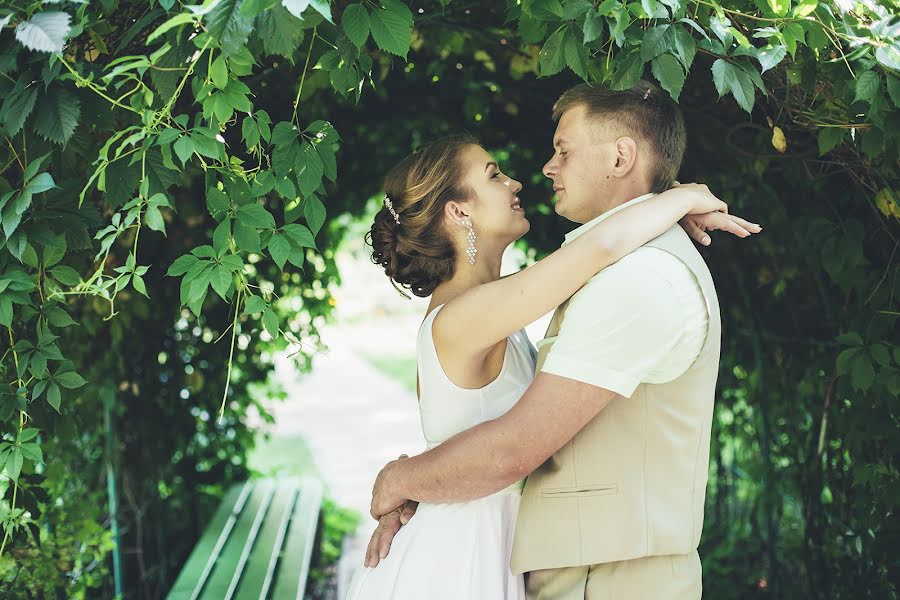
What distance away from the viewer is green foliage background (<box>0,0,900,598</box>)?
70.8 inches

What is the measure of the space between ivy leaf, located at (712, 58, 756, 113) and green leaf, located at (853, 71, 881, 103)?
0.82ft

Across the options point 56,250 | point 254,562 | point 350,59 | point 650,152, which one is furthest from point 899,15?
point 254,562

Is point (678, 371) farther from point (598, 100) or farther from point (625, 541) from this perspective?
point (598, 100)

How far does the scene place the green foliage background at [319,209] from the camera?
1.80 m

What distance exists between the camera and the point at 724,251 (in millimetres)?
4016

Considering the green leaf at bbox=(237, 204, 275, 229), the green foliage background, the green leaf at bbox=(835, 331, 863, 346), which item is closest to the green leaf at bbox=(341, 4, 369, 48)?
the green foliage background

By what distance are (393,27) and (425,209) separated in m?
0.76

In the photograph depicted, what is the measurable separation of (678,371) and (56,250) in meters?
1.37

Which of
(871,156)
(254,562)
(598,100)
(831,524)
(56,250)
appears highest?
(56,250)

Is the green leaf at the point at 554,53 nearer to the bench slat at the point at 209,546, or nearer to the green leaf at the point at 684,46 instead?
the green leaf at the point at 684,46

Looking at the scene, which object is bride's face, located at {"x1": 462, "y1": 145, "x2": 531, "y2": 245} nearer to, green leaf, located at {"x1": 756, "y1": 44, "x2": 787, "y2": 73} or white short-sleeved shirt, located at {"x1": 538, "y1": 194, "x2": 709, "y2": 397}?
white short-sleeved shirt, located at {"x1": 538, "y1": 194, "x2": 709, "y2": 397}

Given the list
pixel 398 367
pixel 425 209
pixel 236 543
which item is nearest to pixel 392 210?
pixel 425 209

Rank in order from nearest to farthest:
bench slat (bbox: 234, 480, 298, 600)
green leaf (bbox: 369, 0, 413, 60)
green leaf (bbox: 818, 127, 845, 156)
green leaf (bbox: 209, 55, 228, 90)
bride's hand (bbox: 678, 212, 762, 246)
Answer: green leaf (bbox: 209, 55, 228, 90), green leaf (bbox: 369, 0, 413, 60), bride's hand (bbox: 678, 212, 762, 246), green leaf (bbox: 818, 127, 845, 156), bench slat (bbox: 234, 480, 298, 600)

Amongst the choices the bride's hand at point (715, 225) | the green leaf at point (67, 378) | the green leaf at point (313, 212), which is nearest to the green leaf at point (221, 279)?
the green leaf at point (313, 212)
